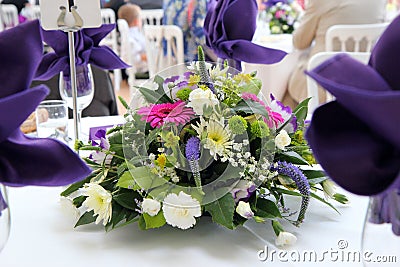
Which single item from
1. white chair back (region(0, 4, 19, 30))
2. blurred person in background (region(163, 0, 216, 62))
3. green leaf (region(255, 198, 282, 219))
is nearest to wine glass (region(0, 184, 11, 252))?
green leaf (region(255, 198, 282, 219))

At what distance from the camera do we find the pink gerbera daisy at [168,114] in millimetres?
832

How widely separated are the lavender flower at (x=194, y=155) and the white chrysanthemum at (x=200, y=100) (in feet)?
0.15

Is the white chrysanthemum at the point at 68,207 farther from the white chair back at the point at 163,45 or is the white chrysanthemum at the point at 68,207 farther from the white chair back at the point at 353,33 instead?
the white chair back at the point at 163,45

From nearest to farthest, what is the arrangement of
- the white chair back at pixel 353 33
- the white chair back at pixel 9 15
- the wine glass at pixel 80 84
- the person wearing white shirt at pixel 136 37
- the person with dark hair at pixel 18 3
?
the wine glass at pixel 80 84
the white chair back at pixel 353 33
the person wearing white shirt at pixel 136 37
the white chair back at pixel 9 15
the person with dark hair at pixel 18 3

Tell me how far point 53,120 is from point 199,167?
68 centimetres

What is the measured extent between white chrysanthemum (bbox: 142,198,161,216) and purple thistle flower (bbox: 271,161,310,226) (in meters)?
0.20

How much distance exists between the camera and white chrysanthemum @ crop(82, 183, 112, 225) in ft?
2.73

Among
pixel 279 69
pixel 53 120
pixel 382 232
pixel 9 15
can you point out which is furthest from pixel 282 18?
pixel 9 15

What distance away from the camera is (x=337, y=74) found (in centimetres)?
55

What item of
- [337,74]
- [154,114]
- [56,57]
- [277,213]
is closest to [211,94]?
[154,114]

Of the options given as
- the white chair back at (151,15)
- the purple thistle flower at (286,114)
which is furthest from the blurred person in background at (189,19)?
the purple thistle flower at (286,114)

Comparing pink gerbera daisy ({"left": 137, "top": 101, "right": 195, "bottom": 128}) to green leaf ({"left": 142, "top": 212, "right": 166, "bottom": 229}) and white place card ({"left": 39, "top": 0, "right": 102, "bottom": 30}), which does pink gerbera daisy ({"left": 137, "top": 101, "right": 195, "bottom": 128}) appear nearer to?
green leaf ({"left": 142, "top": 212, "right": 166, "bottom": 229})

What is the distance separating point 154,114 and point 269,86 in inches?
95.0

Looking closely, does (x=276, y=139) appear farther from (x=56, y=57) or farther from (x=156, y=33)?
(x=156, y=33)
